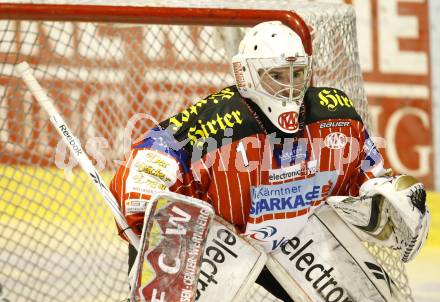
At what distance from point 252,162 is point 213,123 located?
0.17m

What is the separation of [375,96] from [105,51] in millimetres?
2349

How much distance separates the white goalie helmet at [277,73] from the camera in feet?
10.5

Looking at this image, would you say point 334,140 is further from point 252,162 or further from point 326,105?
point 252,162

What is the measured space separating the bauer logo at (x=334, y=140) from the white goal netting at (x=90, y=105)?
0.75 m

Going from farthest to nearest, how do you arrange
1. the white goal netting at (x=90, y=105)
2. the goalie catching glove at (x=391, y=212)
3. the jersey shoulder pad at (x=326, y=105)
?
the white goal netting at (x=90, y=105) < the jersey shoulder pad at (x=326, y=105) < the goalie catching glove at (x=391, y=212)

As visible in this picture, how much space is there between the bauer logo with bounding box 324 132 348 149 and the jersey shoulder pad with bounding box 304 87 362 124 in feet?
0.18

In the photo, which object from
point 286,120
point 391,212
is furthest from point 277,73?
point 391,212

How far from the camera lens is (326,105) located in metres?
3.34

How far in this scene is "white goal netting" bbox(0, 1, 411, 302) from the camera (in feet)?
13.4

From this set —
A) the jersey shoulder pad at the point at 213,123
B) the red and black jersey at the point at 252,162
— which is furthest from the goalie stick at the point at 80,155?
the jersey shoulder pad at the point at 213,123

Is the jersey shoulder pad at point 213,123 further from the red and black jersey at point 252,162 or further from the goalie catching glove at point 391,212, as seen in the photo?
the goalie catching glove at point 391,212

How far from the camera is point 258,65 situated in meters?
3.21

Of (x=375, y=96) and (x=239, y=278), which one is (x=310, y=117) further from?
(x=375, y=96)

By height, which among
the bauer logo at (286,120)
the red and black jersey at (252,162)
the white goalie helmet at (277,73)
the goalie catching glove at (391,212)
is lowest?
the goalie catching glove at (391,212)
